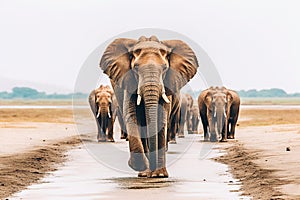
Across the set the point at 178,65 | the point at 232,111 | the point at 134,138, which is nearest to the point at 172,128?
the point at 232,111

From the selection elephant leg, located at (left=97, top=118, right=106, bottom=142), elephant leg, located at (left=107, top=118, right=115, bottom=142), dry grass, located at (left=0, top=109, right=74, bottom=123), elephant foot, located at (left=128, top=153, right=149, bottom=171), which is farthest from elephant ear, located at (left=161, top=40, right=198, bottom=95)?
dry grass, located at (left=0, top=109, right=74, bottom=123)

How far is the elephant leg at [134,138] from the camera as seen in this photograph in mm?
15516

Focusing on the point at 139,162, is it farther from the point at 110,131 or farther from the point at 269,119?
the point at 269,119

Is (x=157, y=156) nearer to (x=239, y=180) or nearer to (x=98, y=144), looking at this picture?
(x=239, y=180)

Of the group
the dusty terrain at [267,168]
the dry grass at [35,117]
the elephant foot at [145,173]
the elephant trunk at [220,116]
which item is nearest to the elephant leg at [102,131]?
the elephant trunk at [220,116]

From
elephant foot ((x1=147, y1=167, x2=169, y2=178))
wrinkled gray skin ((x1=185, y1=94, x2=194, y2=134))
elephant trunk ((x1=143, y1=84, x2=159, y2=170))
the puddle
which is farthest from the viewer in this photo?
wrinkled gray skin ((x1=185, y1=94, x2=194, y2=134))

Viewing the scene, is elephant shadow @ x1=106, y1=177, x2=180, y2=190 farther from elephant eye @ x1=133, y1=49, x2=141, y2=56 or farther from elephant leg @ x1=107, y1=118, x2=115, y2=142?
elephant leg @ x1=107, y1=118, x2=115, y2=142

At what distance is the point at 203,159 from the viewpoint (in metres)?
20.3

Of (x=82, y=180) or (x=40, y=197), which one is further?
(x=82, y=180)

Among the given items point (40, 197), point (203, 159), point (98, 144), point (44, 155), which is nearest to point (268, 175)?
point (40, 197)

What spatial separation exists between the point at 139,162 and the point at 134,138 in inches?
18.5

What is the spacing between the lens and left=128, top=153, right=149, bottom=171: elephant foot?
15.5m

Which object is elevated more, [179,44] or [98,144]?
[179,44]

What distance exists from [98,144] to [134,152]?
11.2 meters
